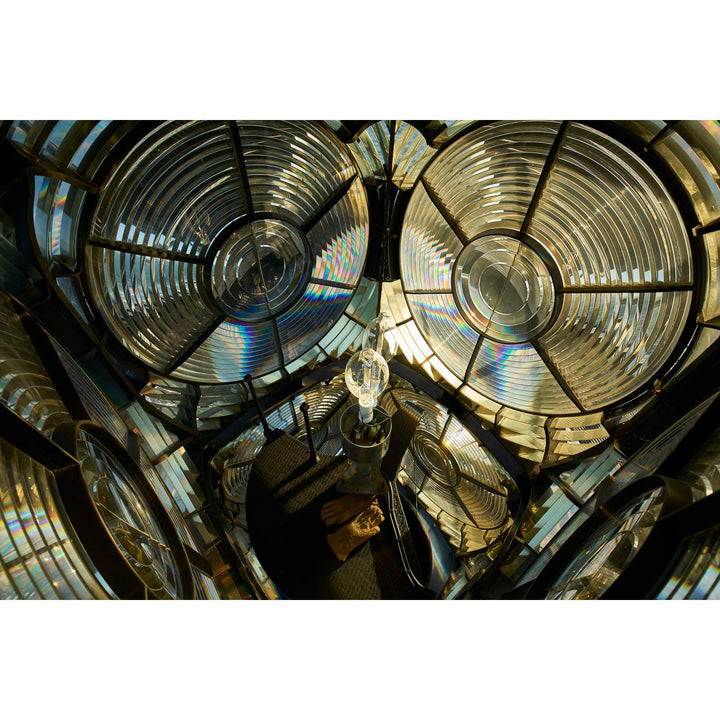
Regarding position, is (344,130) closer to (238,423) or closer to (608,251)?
(608,251)

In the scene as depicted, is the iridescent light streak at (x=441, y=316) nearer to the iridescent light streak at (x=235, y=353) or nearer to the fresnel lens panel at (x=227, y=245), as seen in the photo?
the fresnel lens panel at (x=227, y=245)

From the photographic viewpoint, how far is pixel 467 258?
5.62 ft

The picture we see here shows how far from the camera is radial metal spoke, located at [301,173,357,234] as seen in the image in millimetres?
1643

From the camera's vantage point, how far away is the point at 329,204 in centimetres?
167

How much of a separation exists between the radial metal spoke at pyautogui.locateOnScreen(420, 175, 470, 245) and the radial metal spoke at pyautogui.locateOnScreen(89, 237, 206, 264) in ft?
2.62

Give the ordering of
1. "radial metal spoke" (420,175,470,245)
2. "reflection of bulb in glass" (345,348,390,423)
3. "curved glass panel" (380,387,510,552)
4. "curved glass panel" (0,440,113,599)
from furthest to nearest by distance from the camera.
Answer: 1. "curved glass panel" (380,387,510,552)
2. "radial metal spoke" (420,175,470,245)
3. "reflection of bulb in glass" (345,348,390,423)
4. "curved glass panel" (0,440,113,599)

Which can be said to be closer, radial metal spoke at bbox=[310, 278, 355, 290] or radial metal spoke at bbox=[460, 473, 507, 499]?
radial metal spoke at bbox=[310, 278, 355, 290]

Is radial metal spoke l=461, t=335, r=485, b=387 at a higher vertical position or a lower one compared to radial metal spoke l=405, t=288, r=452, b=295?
lower

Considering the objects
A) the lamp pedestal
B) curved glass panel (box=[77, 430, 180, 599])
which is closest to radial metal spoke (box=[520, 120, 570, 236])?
the lamp pedestal

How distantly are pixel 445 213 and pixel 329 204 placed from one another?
1.32ft

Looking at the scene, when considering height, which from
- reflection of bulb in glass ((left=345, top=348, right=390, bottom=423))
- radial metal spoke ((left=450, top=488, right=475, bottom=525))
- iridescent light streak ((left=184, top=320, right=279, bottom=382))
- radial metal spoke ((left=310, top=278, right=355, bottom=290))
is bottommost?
radial metal spoke ((left=450, top=488, right=475, bottom=525))

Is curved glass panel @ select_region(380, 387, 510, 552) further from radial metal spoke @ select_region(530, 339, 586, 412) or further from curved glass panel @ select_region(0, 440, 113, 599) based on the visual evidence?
curved glass panel @ select_region(0, 440, 113, 599)

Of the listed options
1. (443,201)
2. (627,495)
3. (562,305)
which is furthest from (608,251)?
(627,495)

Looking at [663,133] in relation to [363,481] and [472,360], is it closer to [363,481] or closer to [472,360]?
[472,360]
